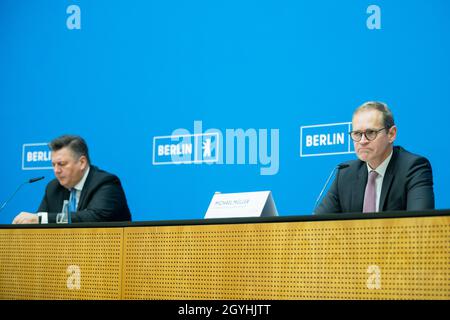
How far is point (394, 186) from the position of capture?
339cm

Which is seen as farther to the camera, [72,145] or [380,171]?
[72,145]

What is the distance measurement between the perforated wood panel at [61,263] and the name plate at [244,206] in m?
0.43

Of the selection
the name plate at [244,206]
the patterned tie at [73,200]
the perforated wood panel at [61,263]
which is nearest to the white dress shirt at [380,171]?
the name plate at [244,206]

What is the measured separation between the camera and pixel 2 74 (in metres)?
5.23

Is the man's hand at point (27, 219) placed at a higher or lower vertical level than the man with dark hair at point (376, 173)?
lower

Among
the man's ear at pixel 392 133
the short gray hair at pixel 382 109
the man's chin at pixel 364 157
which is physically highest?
the short gray hair at pixel 382 109

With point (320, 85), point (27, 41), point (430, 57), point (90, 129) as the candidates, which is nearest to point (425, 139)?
point (430, 57)

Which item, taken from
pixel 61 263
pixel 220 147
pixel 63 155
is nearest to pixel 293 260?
pixel 61 263

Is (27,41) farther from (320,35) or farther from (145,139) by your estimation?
(320,35)

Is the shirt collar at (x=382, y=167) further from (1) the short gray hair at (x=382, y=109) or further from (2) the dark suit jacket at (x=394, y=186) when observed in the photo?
(1) the short gray hair at (x=382, y=109)

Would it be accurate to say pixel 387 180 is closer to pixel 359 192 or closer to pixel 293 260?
pixel 359 192

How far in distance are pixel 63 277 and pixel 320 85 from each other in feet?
5.59

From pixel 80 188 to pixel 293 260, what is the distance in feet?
6.38

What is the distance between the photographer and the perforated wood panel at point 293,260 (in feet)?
8.14
